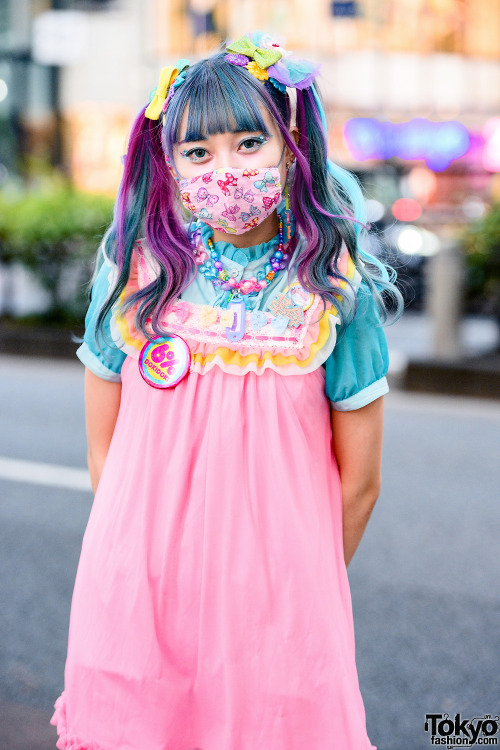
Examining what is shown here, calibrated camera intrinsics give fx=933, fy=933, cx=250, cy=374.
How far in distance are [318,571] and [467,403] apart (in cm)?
648

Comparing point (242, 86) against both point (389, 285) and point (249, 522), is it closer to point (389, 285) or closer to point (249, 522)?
point (389, 285)

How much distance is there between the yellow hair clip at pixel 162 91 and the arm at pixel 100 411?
0.54 meters

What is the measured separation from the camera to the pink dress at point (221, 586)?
1.70m

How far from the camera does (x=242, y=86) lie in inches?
66.4

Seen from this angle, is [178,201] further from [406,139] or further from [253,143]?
[406,139]

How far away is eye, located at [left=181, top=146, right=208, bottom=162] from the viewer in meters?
1.74

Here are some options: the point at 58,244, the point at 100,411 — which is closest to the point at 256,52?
the point at 100,411

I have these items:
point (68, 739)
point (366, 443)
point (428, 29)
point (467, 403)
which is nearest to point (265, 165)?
point (366, 443)

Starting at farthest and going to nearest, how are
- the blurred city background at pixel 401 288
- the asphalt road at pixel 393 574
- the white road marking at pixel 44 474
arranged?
the white road marking at pixel 44 474 → the blurred city background at pixel 401 288 → the asphalt road at pixel 393 574

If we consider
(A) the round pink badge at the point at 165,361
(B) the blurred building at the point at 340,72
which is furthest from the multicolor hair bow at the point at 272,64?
(B) the blurred building at the point at 340,72

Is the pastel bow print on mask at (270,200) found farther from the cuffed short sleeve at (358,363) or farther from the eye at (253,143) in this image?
the cuffed short sleeve at (358,363)

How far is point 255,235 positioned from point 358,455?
490 millimetres

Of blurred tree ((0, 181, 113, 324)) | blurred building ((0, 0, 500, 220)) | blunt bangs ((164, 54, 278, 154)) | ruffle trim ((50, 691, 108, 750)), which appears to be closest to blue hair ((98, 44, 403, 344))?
blunt bangs ((164, 54, 278, 154))

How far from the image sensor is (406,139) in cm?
2345
